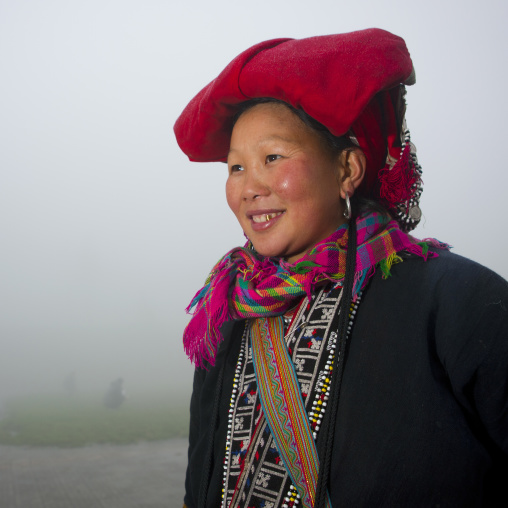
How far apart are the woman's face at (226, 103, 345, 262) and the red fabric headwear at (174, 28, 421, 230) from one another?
8 cm

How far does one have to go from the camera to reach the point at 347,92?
1.13 meters

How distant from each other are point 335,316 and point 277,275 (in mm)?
203

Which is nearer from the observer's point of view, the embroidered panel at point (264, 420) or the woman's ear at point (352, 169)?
the embroidered panel at point (264, 420)

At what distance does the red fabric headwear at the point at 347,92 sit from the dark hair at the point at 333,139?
1.0 inches

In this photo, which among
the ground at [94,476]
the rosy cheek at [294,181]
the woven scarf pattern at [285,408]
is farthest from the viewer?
the ground at [94,476]

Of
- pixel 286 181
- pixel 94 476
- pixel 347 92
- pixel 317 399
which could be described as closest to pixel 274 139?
pixel 286 181

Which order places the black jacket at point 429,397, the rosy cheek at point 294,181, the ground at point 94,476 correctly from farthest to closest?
the ground at point 94,476 → the rosy cheek at point 294,181 → the black jacket at point 429,397

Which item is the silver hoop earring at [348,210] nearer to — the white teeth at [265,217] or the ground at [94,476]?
the white teeth at [265,217]

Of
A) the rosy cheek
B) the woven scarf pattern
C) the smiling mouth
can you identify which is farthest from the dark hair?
the woven scarf pattern

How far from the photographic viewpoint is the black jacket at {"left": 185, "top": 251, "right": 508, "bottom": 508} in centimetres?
97

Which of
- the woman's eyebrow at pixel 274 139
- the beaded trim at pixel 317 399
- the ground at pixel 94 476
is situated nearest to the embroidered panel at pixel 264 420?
the beaded trim at pixel 317 399

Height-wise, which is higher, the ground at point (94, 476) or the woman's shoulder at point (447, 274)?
the woman's shoulder at point (447, 274)

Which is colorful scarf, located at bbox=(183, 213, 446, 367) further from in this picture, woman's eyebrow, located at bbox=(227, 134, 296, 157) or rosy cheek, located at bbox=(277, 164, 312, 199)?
woman's eyebrow, located at bbox=(227, 134, 296, 157)

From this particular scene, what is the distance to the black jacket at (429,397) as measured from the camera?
97cm
